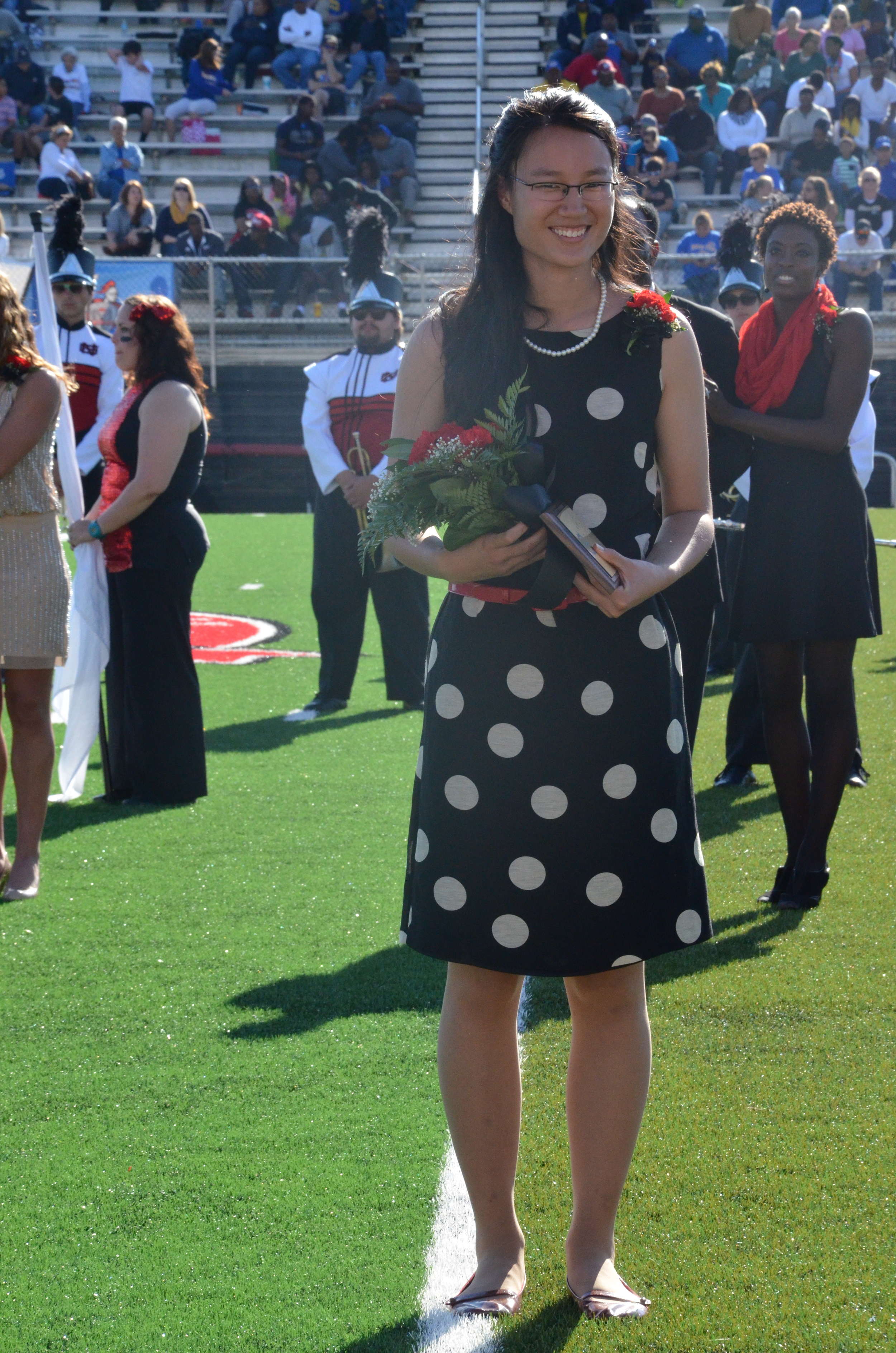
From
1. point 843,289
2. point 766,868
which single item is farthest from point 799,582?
point 843,289

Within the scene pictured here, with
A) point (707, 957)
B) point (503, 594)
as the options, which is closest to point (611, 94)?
point (707, 957)

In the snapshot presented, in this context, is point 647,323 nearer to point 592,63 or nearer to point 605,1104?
point 605,1104

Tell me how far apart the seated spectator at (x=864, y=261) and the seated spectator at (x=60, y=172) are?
10.2 metres

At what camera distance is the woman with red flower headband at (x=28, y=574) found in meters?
4.59

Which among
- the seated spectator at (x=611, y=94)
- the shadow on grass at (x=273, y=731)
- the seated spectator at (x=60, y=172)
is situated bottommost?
the shadow on grass at (x=273, y=731)

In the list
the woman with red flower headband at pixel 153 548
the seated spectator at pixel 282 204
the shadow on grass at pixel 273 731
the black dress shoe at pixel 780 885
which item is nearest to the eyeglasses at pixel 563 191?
the black dress shoe at pixel 780 885

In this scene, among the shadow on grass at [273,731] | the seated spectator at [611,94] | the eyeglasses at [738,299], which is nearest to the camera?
the eyeglasses at [738,299]

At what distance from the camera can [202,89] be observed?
23391mm

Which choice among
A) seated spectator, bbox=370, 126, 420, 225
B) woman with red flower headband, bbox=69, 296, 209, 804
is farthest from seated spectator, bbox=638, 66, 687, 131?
woman with red flower headband, bbox=69, 296, 209, 804

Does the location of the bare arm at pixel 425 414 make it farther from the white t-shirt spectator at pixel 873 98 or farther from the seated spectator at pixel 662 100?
the white t-shirt spectator at pixel 873 98

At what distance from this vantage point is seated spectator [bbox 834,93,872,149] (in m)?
20.5

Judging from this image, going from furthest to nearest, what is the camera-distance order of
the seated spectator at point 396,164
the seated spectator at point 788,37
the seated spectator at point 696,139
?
the seated spectator at point 788,37 → the seated spectator at point 396,164 → the seated spectator at point 696,139

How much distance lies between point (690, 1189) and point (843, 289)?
1620 cm

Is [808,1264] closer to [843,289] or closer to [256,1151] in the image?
[256,1151]
